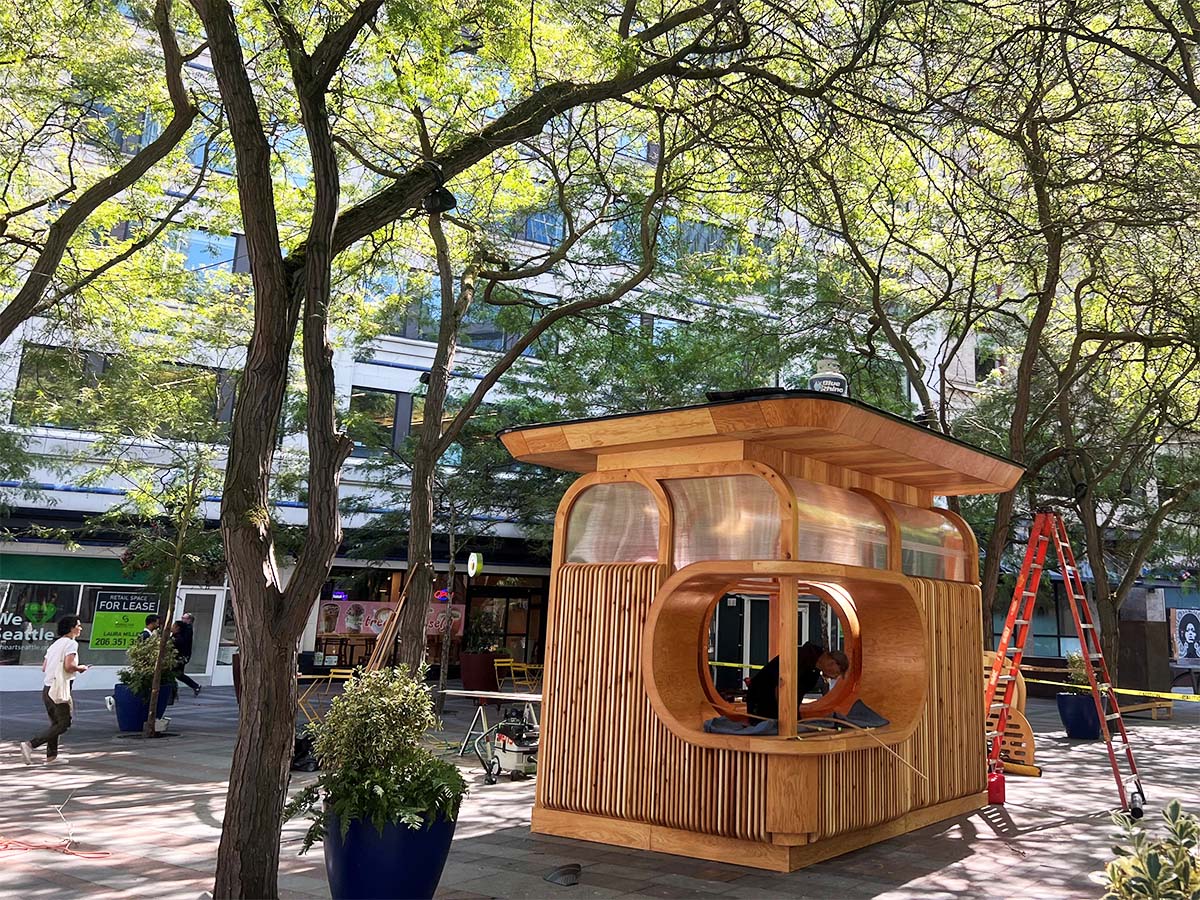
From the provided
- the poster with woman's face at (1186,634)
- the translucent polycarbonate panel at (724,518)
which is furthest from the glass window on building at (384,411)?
the poster with woman's face at (1186,634)

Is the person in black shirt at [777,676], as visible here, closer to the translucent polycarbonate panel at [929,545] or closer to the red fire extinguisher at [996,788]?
the translucent polycarbonate panel at [929,545]

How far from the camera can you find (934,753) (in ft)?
29.5

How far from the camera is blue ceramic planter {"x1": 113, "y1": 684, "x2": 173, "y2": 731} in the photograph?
14.2m

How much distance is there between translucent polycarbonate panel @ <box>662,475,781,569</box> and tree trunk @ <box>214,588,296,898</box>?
3550mm

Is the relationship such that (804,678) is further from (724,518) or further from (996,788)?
(724,518)

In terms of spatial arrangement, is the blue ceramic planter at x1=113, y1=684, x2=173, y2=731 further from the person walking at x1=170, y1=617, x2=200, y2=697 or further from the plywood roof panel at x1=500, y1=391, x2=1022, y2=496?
the plywood roof panel at x1=500, y1=391, x2=1022, y2=496

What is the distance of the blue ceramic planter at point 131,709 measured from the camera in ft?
46.7

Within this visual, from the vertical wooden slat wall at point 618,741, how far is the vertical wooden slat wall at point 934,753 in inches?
27.3

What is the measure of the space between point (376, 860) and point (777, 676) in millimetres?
4402

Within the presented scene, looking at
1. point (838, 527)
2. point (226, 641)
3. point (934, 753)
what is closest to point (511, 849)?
point (838, 527)

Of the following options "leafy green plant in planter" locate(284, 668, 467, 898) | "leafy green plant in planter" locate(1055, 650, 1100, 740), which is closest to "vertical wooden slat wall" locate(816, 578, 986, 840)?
"leafy green plant in planter" locate(284, 668, 467, 898)

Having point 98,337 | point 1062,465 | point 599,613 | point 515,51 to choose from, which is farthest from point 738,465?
point 1062,465

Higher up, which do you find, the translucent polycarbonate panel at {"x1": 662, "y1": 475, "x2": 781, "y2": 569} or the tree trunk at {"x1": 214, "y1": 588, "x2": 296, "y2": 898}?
the translucent polycarbonate panel at {"x1": 662, "y1": 475, "x2": 781, "y2": 569}

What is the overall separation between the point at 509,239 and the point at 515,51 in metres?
6.44
